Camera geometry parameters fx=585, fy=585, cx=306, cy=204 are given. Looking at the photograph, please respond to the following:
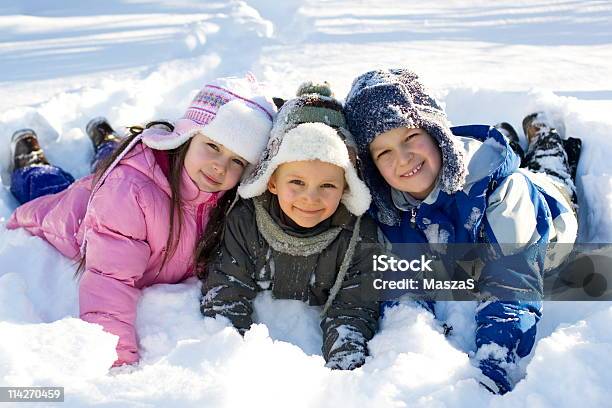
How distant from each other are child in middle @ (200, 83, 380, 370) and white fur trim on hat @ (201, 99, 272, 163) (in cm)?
6

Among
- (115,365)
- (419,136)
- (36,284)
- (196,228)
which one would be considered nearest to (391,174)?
(419,136)

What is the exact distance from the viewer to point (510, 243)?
5.93 ft

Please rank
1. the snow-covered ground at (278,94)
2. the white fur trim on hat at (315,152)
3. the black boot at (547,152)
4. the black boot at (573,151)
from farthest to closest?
the black boot at (573,151) < the black boot at (547,152) < the white fur trim on hat at (315,152) < the snow-covered ground at (278,94)

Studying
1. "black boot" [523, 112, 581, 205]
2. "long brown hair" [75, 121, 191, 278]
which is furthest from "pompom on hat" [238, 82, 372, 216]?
"black boot" [523, 112, 581, 205]

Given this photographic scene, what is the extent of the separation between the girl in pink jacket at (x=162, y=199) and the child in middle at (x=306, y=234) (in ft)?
0.27

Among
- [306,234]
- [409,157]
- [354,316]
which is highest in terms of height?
[409,157]

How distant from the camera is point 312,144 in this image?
5.59 ft

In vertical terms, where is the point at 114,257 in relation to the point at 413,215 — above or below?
below

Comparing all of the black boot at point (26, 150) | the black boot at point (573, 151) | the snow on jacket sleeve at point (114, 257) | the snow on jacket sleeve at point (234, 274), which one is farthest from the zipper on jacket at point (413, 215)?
the black boot at point (26, 150)

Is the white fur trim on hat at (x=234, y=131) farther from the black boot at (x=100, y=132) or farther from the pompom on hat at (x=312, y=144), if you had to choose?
the black boot at (x=100, y=132)

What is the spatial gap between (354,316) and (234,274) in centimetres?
41

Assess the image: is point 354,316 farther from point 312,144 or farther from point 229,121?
point 229,121

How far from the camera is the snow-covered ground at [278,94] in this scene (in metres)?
1.20

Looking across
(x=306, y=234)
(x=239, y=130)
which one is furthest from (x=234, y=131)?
(x=306, y=234)
